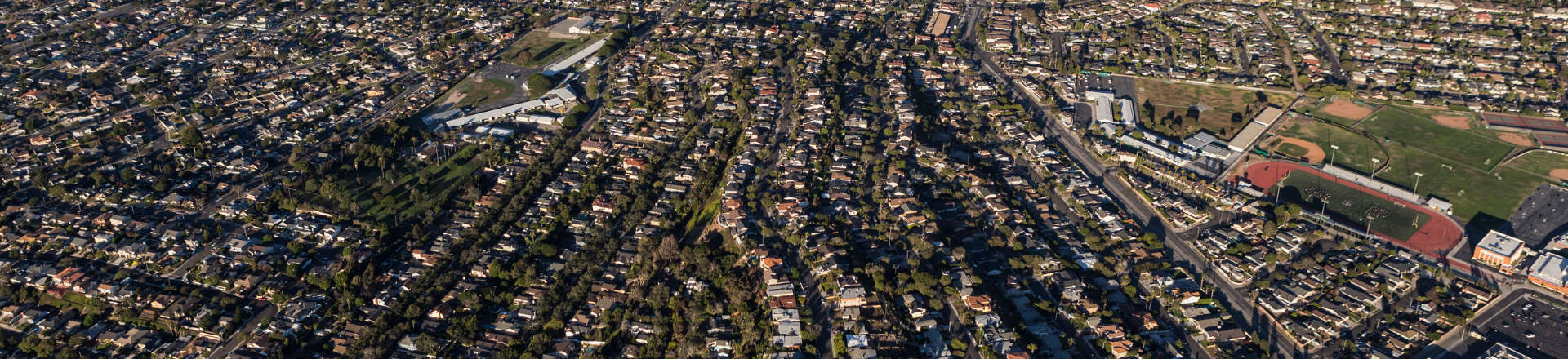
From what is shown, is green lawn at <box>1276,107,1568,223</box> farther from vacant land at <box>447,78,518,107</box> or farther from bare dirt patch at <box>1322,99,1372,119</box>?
vacant land at <box>447,78,518,107</box>

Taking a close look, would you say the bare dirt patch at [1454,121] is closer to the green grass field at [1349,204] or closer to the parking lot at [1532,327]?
the green grass field at [1349,204]

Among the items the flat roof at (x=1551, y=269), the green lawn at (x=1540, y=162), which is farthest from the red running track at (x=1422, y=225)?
the green lawn at (x=1540, y=162)

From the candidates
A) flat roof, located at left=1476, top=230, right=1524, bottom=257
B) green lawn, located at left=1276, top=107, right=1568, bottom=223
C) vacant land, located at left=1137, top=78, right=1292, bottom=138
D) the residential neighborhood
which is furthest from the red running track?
vacant land, located at left=1137, top=78, right=1292, bottom=138

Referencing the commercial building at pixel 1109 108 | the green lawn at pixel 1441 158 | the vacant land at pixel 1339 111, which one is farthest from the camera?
the vacant land at pixel 1339 111

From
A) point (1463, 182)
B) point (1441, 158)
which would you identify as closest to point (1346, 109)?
point (1441, 158)

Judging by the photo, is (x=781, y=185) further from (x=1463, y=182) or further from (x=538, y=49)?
(x=1463, y=182)

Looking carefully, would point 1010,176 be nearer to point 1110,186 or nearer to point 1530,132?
point 1110,186
